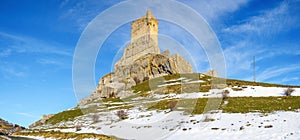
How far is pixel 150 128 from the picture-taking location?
99.3ft

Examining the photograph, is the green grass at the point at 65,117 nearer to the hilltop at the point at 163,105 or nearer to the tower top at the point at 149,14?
the hilltop at the point at 163,105

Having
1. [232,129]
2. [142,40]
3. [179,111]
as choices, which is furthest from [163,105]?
[142,40]

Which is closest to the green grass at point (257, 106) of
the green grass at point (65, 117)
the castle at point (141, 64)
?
the green grass at point (65, 117)

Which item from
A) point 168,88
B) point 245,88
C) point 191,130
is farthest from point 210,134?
point 168,88

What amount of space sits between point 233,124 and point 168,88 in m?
48.9

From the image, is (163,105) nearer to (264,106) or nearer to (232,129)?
(264,106)

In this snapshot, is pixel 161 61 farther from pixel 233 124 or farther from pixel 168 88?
pixel 233 124

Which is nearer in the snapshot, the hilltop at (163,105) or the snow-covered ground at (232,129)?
the snow-covered ground at (232,129)

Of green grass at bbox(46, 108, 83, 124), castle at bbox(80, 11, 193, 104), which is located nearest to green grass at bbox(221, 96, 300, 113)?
green grass at bbox(46, 108, 83, 124)

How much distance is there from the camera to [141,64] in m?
119

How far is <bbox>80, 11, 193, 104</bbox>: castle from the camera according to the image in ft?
333

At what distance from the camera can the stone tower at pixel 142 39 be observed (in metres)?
137

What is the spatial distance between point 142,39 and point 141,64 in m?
31.9

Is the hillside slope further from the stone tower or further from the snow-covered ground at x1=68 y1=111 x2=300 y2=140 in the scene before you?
the stone tower
